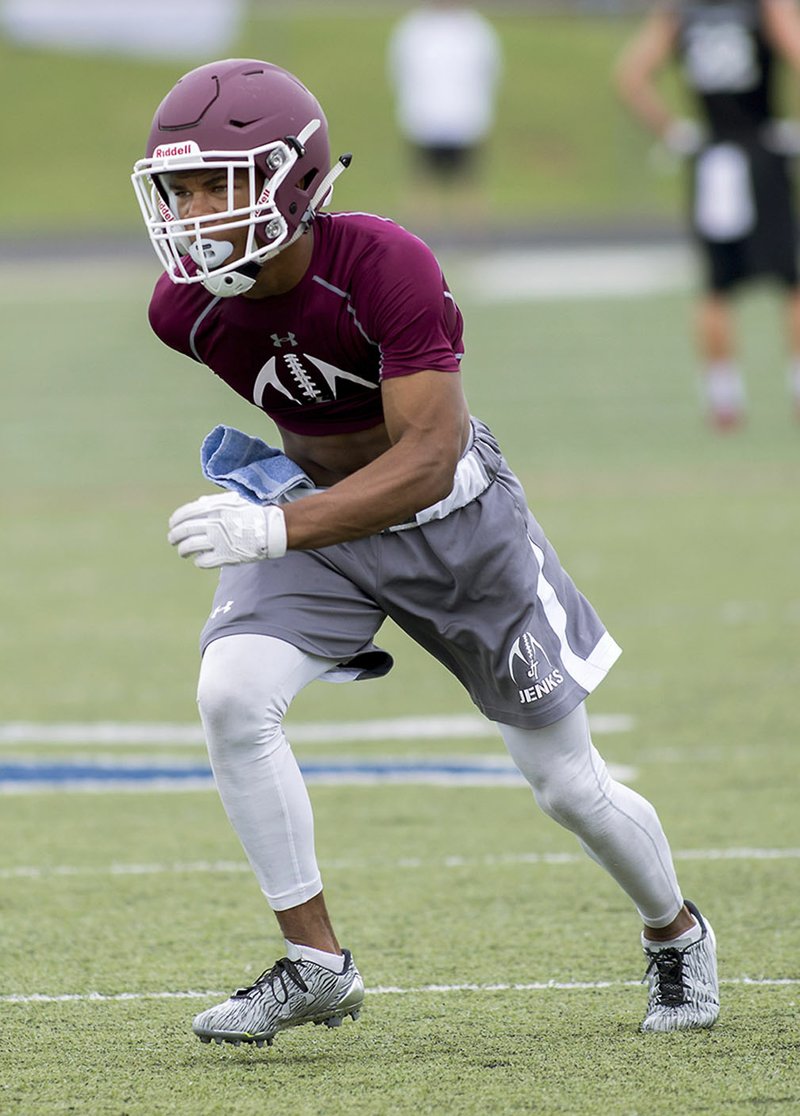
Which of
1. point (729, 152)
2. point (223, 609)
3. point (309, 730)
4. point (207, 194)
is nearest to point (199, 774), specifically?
point (309, 730)

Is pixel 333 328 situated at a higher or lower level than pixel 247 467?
higher

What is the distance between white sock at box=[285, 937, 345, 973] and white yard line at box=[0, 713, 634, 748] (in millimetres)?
2659

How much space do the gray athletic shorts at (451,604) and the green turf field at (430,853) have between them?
26.2 inches

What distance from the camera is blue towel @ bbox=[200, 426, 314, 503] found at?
12.7 ft

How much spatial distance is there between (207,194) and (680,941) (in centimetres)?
167

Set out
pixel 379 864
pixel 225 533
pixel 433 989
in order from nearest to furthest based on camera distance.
→ 1. pixel 225 533
2. pixel 433 989
3. pixel 379 864

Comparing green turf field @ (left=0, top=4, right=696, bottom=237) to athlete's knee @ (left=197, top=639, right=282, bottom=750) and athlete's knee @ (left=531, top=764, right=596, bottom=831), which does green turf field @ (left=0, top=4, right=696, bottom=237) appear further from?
athlete's knee @ (left=197, top=639, right=282, bottom=750)

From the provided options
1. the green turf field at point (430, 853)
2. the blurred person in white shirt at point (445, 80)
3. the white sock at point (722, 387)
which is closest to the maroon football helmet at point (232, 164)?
the green turf field at point (430, 853)

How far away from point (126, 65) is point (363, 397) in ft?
92.0

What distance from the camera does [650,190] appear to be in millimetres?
27109

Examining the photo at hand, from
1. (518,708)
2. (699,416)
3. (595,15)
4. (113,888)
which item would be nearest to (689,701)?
(113,888)

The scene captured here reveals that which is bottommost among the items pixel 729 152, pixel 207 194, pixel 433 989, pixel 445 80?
pixel 445 80

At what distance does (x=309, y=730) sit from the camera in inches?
261

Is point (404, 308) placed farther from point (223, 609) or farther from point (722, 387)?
point (722, 387)
